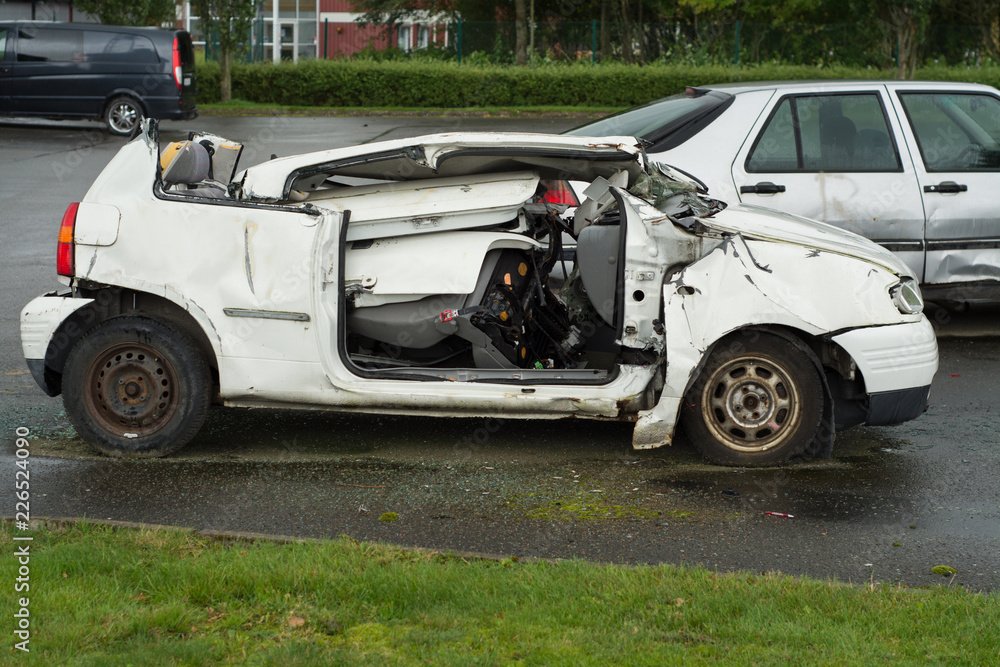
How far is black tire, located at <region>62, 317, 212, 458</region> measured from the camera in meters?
5.31

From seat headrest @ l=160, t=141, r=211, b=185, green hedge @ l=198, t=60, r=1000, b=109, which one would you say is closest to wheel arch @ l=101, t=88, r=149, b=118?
green hedge @ l=198, t=60, r=1000, b=109

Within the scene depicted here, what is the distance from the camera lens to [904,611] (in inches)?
145

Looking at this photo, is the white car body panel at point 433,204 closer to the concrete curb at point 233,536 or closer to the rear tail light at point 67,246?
the rear tail light at point 67,246

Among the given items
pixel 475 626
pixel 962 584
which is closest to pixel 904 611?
pixel 962 584

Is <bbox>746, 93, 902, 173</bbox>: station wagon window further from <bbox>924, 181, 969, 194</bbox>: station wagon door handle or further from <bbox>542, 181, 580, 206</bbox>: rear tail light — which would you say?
<bbox>542, 181, 580, 206</bbox>: rear tail light

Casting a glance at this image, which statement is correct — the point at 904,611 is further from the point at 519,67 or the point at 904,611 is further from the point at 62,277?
the point at 519,67

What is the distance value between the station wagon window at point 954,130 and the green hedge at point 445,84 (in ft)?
64.2

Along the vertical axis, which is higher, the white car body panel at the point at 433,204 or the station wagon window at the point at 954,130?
the station wagon window at the point at 954,130

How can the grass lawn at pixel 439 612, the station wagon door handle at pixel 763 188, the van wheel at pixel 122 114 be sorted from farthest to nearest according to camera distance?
the van wheel at pixel 122 114 → the station wagon door handle at pixel 763 188 → the grass lawn at pixel 439 612

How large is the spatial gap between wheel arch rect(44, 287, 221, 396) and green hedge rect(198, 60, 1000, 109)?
73.5 feet

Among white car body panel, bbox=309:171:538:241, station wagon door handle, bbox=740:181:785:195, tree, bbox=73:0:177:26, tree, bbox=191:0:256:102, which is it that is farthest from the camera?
tree, bbox=73:0:177:26

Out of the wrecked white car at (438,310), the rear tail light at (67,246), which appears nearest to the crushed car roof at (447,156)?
the wrecked white car at (438,310)

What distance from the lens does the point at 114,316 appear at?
5.40 metres

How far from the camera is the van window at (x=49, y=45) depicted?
20.2m
